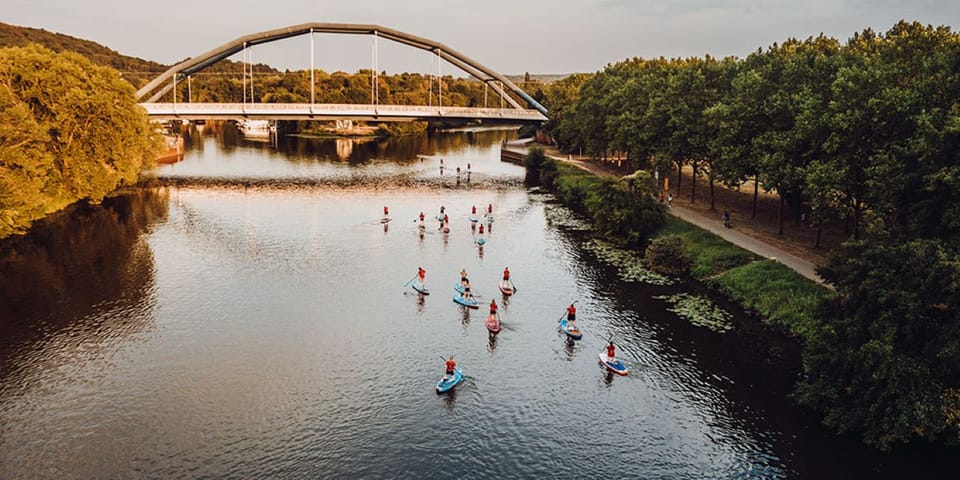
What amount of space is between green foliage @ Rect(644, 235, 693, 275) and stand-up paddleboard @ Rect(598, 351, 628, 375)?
57.1 feet

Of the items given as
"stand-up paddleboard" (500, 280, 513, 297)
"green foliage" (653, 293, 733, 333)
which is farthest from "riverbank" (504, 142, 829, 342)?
"stand-up paddleboard" (500, 280, 513, 297)

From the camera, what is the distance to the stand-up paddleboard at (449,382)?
2834 centimetres

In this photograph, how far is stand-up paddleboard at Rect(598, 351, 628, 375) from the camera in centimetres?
3041

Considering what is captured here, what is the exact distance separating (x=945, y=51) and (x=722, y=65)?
30.4m

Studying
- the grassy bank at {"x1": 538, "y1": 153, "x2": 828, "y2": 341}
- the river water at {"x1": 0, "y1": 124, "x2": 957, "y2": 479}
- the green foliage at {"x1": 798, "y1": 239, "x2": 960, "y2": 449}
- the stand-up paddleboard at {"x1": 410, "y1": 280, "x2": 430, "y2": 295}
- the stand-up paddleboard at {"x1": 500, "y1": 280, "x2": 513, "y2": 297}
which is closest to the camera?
the green foliage at {"x1": 798, "y1": 239, "x2": 960, "y2": 449}

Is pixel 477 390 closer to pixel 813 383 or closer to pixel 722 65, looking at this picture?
pixel 813 383

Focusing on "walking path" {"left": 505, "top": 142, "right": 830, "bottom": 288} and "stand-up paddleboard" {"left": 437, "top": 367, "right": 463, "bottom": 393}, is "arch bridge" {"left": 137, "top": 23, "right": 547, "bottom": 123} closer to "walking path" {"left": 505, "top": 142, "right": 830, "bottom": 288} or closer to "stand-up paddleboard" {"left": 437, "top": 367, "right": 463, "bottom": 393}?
"walking path" {"left": 505, "top": 142, "right": 830, "bottom": 288}

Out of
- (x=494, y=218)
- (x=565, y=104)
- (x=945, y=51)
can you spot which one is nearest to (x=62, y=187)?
(x=494, y=218)

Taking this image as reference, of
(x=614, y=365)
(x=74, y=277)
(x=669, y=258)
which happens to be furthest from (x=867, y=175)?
(x=74, y=277)

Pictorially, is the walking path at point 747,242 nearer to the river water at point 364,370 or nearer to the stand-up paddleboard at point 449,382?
the river water at point 364,370

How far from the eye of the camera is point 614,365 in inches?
1206

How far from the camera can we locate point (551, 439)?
25.1 m

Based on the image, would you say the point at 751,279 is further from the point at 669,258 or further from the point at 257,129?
the point at 257,129

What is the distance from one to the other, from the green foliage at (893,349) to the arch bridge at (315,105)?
82807mm
